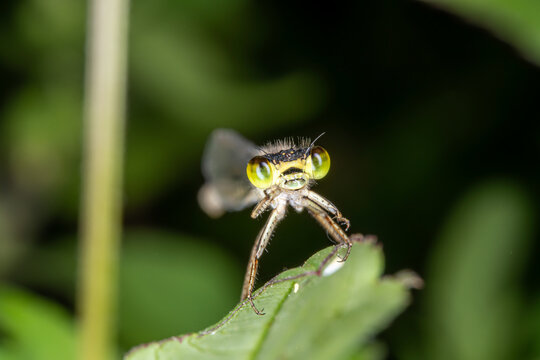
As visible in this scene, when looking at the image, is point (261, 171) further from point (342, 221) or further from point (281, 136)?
point (281, 136)

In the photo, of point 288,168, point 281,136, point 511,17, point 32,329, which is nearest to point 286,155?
point 288,168

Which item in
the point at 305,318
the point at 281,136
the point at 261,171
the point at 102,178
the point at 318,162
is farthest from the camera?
the point at 281,136

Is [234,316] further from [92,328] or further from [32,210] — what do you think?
[32,210]

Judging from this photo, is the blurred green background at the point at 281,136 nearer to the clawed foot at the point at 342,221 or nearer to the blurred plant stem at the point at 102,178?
the blurred plant stem at the point at 102,178

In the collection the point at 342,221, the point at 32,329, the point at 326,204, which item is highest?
the point at 32,329

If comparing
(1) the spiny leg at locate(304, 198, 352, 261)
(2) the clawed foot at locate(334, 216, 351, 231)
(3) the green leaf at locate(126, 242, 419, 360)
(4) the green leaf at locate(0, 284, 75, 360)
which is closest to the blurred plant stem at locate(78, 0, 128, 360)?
(4) the green leaf at locate(0, 284, 75, 360)

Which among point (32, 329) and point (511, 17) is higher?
point (32, 329)
